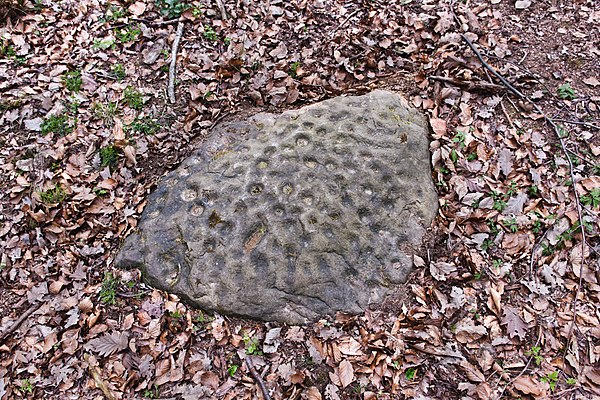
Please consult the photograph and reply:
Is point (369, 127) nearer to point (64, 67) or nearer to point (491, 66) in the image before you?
point (491, 66)

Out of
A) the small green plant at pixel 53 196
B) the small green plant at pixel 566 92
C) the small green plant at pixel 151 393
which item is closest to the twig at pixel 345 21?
the small green plant at pixel 566 92

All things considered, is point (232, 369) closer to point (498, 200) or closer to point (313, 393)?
point (313, 393)

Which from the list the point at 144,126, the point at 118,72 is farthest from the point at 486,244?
the point at 118,72

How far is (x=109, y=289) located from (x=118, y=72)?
8.08 feet

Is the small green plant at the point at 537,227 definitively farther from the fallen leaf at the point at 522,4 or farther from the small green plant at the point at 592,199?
the fallen leaf at the point at 522,4

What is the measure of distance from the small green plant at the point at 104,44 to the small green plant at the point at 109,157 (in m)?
1.48

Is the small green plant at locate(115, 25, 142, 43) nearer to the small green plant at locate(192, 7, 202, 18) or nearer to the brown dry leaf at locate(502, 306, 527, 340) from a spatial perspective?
the small green plant at locate(192, 7, 202, 18)

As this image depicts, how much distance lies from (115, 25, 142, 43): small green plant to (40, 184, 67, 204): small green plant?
2039mm

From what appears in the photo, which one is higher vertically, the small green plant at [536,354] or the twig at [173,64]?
the twig at [173,64]

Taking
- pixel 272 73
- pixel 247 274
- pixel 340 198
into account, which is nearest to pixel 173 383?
pixel 247 274

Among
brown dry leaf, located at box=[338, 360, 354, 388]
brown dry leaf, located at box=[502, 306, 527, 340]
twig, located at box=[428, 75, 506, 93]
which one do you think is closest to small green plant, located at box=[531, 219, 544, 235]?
brown dry leaf, located at box=[502, 306, 527, 340]

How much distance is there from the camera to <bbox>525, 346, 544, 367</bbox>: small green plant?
3.25 metres

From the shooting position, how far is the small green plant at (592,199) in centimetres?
383

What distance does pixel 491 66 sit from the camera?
4711 mm
